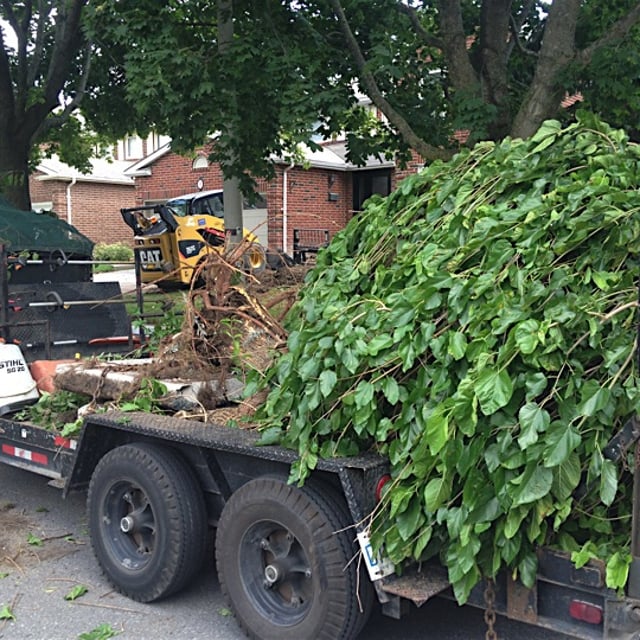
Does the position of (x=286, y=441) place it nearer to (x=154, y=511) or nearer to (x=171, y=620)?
(x=154, y=511)

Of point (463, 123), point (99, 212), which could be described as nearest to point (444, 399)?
point (463, 123)

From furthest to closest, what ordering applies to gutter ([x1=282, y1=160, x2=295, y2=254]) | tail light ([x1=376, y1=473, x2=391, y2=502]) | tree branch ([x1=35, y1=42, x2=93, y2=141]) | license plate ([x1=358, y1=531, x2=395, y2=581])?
gutter ([x1=282, y1=160, x2=295, y2=254]) → tree branch ([x1=35, y1=42, x2=93, y2=141]) → tail light ([x1=376, y1=473, x2=391, y2=502]) → license plate ([x1=358, y1=531, x2=395, y2=581])

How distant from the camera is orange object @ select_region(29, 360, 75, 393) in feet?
19.0

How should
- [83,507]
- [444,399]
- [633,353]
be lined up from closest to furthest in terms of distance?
[633,353] → [444,399] → [83,507]

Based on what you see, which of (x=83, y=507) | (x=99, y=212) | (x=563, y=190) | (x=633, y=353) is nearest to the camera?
(x=633, y=353)

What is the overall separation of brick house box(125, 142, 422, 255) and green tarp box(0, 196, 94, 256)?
38.5ft

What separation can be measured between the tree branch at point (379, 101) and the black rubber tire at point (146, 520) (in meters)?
5.57

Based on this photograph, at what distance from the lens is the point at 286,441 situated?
369 cm

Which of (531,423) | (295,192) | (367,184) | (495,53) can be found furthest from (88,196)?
(531,423)

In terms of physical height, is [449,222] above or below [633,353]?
above

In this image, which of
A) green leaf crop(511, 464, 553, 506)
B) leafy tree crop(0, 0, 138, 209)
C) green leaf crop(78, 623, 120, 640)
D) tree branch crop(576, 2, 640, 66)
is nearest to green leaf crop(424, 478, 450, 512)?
green leaf crop(511, 464, 553, 506)

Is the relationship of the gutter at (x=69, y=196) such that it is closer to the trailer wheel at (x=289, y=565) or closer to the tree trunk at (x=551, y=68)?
the tree trunk at (x=551, y=68)

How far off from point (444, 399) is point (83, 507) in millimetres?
3777

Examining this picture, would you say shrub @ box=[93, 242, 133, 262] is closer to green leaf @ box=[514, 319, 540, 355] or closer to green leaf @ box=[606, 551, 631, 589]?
green leaf @ box=[514, 319, 540, 355]
